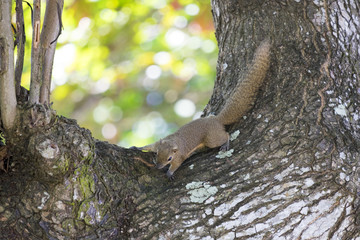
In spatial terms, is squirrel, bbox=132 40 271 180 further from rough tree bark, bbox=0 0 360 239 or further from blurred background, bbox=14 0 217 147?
blurred background, bbox=14 0 217 147

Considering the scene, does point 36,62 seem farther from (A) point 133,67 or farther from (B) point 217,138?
(A) point 133,67

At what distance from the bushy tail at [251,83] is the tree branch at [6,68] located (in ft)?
4.38

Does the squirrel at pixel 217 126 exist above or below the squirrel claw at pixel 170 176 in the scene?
above

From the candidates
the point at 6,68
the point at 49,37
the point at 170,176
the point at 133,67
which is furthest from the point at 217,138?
the point at 133,67

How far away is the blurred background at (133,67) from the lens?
18.9 ft

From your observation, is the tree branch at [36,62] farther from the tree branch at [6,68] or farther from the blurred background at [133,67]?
the blurred background at [133,67]

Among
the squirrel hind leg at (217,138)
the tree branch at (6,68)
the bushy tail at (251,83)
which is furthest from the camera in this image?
the squirrel hind leg at (217,138)

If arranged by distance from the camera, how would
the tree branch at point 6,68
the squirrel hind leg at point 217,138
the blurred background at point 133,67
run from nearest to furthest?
the tree branch at point 6,68 → the squirrel hind leg at point 217,138 → the blurred background at point 133,67

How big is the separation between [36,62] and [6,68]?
0.16 m

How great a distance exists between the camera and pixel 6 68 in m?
1.99

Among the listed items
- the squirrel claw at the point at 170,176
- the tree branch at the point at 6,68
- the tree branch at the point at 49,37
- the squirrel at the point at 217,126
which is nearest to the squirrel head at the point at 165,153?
the squirrel at the point at 217,126

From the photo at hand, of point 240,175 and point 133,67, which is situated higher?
point 133,67

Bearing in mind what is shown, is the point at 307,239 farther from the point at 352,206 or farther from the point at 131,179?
the point at 131,179

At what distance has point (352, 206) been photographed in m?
2.15
